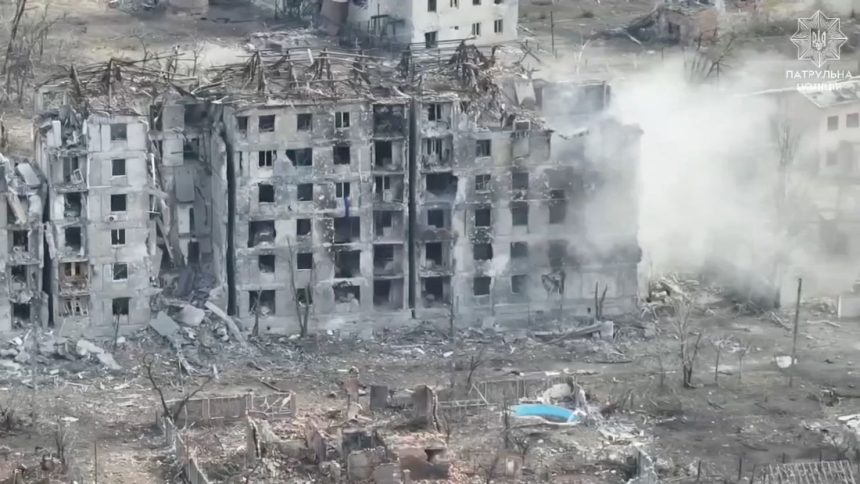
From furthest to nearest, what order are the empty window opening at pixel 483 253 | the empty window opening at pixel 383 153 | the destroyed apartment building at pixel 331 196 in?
the empty window opening at pixel 483 253
the empty window opening at pixel 383 153
the destroyed apartment building at pixel 331 196

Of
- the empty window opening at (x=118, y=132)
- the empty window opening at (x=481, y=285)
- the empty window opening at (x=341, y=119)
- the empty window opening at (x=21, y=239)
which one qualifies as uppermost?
the empty window opening at (x=341, y=119)

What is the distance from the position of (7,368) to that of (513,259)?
53.5 ft

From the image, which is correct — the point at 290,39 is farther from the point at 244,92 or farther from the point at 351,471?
the point at 351,471

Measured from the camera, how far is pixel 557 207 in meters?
88.5

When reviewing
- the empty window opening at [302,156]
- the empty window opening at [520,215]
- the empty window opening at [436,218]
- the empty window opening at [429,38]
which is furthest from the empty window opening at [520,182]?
the empty window opening at [429,38]

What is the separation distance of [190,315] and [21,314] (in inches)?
202

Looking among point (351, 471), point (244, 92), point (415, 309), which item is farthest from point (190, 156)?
point (351, 471)

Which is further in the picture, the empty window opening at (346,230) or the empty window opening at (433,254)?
the empty window opening at (433,254)

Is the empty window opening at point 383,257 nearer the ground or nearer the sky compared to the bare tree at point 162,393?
nearer the sky

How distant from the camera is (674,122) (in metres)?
98.6

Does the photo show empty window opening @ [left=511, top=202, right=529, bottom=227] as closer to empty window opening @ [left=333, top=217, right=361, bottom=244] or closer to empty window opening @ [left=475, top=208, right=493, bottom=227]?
empty window opening @ [left=475, top=208, right=493, bottom=227]

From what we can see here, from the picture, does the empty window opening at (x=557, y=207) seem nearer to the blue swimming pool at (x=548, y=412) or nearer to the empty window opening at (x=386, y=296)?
the empty window opening at (x=386, y=296)

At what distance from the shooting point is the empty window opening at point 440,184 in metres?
87.9

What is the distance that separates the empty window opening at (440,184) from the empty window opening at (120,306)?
394 inches
